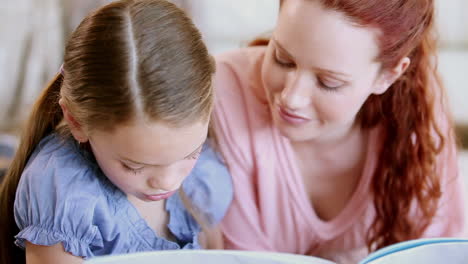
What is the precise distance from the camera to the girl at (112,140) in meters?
0.77

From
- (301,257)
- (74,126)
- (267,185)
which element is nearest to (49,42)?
(267,185)

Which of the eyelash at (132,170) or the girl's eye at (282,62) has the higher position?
the girl's eye at (282,62)

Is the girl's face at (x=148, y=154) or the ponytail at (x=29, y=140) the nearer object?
the girl's face at (x=148, y=154)

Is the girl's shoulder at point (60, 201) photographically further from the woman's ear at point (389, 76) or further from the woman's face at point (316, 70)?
the woman's ear at point (389, 76)

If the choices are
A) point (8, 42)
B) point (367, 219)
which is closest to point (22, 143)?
point (367, 219)

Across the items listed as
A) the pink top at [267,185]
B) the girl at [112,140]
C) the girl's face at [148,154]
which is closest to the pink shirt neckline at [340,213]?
the pink top at [267,185]

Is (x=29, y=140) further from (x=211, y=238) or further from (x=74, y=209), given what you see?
(x=211, y=238)

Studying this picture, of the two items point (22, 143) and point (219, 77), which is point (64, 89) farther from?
point (219, 77)

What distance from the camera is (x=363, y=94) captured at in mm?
1047

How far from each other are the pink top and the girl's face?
0.31m

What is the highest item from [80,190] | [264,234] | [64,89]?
[64,89]

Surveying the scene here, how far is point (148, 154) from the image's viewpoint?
804 millimetres

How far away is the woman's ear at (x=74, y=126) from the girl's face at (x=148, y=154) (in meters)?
0.01

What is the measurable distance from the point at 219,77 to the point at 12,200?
0.42 meters
